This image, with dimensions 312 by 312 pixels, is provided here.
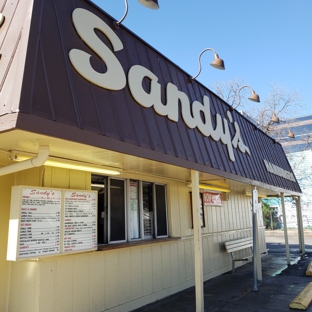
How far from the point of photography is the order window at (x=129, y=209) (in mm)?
5637

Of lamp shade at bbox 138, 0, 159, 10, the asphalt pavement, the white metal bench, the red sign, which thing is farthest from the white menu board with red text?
the white metal bench

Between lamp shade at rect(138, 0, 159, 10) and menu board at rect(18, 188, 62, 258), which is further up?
lamp shade at rect(138, 0, 159, 10)

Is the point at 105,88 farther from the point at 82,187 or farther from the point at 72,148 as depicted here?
the point at 82,187

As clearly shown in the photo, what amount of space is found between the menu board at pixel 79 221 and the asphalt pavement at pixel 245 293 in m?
1.90

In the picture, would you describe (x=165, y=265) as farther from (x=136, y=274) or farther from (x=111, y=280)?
(x=111, y=280)

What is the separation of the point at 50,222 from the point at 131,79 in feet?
7.42

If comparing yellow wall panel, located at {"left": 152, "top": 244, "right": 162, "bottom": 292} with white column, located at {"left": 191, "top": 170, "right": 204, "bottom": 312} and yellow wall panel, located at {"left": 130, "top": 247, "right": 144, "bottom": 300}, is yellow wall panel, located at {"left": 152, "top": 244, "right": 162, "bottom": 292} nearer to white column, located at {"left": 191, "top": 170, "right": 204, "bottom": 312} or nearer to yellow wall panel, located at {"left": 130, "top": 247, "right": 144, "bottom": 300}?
yellow wall panel, located at {"left": 130, "top": 247, "right": 144, "bottom": 300}

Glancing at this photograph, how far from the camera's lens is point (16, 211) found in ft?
12.8

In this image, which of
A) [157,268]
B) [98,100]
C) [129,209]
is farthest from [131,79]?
[157,268]

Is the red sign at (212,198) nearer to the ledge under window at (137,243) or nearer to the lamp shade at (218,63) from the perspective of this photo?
the ledge under window at (137,243)

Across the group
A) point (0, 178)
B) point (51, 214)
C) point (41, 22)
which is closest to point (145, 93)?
point (41, 22)

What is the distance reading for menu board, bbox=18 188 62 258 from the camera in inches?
155

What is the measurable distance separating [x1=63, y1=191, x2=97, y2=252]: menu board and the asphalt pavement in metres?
1.90

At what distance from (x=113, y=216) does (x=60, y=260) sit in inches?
58.6
